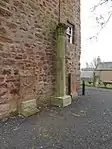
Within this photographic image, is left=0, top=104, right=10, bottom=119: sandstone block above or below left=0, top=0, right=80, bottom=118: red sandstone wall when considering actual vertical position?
below

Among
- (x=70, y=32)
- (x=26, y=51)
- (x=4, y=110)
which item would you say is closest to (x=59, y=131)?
(x=4, y=110)

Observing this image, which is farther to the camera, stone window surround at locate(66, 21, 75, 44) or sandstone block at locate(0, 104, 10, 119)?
stone window surround at locate(66, 21, 75, 44)

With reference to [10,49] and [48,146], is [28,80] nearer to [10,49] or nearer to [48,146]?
[10,49]

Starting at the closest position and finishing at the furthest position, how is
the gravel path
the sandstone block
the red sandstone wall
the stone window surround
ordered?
the gravel path → the sandstone block → the red sandstone wall → the stone window surround

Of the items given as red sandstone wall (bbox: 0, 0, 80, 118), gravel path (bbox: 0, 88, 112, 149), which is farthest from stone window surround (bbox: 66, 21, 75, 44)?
gravel path (bbox: 0, 88, 112, 149)

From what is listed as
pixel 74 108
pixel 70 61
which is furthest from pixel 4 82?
pixel 70 61

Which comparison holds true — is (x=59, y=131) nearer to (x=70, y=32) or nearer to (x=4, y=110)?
(x=4, y=110)

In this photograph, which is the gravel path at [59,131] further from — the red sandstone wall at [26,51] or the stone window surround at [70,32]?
the stone window surround at [70,32]

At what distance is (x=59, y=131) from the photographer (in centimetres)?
541

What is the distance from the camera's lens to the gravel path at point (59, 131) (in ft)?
14.8

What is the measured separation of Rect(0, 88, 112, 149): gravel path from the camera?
4.50m

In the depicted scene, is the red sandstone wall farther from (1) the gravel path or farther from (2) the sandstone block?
(1) the gravel path

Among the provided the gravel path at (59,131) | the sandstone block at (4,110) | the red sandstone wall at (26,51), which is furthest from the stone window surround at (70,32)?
the sandstone block at (4,110)

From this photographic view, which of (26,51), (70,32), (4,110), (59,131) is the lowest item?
(59,131)
